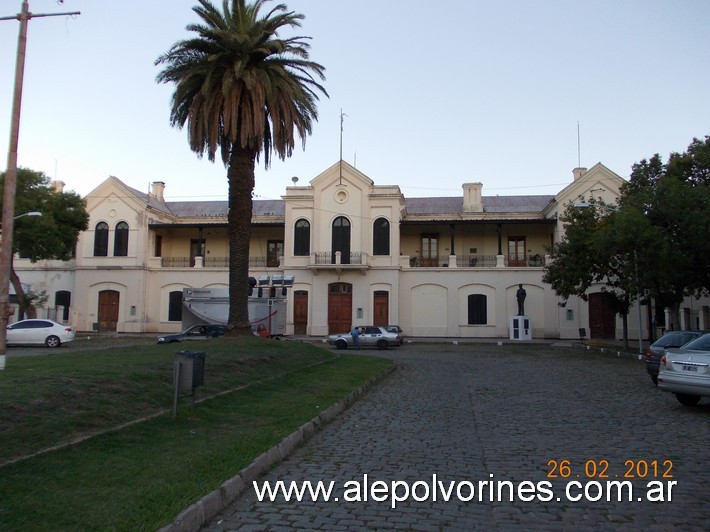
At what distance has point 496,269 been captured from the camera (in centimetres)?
4456

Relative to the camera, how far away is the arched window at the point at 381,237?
45312 millimetres

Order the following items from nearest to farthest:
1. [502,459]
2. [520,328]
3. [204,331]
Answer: [502,459]
[204,331]
[520,328]

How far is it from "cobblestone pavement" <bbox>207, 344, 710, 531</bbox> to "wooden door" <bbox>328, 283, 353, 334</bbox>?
93.2ft

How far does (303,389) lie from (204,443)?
6313 millimetres

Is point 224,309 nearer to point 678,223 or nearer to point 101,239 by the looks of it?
point 101,239

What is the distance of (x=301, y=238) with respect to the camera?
46188mm

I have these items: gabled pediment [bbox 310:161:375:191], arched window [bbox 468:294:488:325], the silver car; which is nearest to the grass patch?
the silver car

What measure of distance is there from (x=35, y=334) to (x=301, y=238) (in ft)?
66.3

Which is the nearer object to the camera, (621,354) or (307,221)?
(621,354)

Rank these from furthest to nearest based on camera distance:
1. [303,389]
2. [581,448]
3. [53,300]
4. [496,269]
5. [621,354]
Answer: [53,300] < [496,269] < [621,354] < [303,389] < [581,448]

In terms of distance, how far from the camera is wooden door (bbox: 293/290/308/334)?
150ft

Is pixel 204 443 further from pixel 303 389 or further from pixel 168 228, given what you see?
pixel 168 228

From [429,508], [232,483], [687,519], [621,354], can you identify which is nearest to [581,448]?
[687,519]

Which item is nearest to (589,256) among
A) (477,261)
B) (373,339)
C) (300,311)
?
(373,339)
